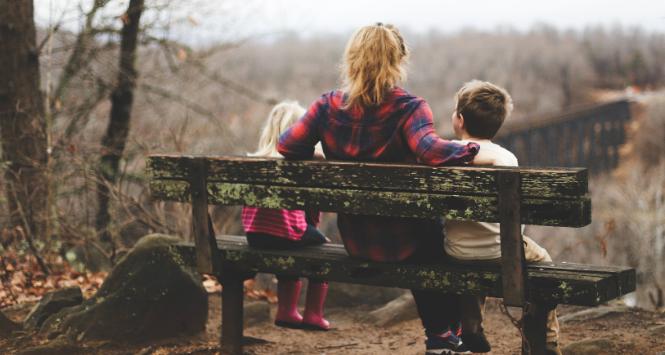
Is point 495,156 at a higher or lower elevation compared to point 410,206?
higher

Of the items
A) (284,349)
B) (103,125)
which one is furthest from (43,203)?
(284,349)

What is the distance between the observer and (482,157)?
11.7ft

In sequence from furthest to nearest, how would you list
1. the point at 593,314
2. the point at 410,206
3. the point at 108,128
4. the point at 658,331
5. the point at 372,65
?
the point at 108,128 < the point at 593,314 < the point at 658,331 < the point at 372,65 < the point at 410,206

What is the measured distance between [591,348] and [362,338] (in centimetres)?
152

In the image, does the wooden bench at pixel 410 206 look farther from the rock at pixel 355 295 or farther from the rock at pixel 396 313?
the rock at pixel 355 295

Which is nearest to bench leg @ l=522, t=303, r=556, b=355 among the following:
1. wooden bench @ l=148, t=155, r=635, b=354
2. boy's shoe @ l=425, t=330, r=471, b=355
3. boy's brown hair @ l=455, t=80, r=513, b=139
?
wooden bench @ l=148, t=155, r=635, b=354

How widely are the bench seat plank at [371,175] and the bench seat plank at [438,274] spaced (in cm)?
40

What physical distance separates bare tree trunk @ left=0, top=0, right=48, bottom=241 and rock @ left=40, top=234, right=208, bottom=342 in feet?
8.42

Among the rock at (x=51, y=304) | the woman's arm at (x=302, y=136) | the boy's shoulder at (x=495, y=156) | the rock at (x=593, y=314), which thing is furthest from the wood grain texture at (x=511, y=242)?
the rock at (x=51, y=304)

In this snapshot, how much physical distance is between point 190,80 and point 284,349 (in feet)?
19.2

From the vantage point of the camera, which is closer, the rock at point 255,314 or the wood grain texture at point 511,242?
the wood grain texture at point 511,242

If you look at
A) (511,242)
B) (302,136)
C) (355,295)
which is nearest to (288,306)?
(302,136)

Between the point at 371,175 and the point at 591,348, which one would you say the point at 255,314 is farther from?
the point at 371,175

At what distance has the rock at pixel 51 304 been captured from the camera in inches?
197
